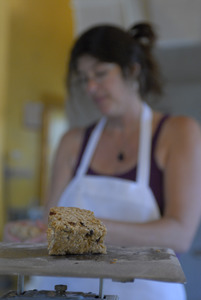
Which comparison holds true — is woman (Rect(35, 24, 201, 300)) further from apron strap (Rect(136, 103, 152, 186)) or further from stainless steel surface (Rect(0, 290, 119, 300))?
stainless steel surface (Rect(0, 290, 119, 300))

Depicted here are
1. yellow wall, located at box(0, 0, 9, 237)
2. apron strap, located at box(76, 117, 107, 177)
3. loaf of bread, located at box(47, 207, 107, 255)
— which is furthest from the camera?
Answer: yellow wall, located at box(0, 0, 9, 237)

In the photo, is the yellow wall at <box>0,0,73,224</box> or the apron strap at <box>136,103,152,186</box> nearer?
the apron strap at <box>136,103,152,186</box>

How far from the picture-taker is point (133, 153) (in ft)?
4.54

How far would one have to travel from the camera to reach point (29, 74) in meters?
5.27

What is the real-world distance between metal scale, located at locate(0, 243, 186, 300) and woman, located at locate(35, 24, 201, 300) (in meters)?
0.48

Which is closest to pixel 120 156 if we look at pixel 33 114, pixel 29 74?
pixel 33 114

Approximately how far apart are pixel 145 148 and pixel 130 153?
6cm

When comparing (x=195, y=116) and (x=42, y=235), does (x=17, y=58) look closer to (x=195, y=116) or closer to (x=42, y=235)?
(x=195, y=116)

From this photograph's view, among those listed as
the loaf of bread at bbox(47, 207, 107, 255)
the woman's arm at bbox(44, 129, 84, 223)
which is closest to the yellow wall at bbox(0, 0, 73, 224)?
the woman's arm at bbox(44, 129, 84, 223)

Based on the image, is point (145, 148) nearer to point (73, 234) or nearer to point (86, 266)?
point (73, 234)

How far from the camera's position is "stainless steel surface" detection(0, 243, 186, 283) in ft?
1.59

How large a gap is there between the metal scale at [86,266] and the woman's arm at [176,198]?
1.26 ft

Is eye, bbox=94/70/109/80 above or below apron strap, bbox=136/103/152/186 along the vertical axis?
above

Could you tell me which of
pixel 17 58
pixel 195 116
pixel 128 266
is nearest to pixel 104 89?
pixel 195 116
